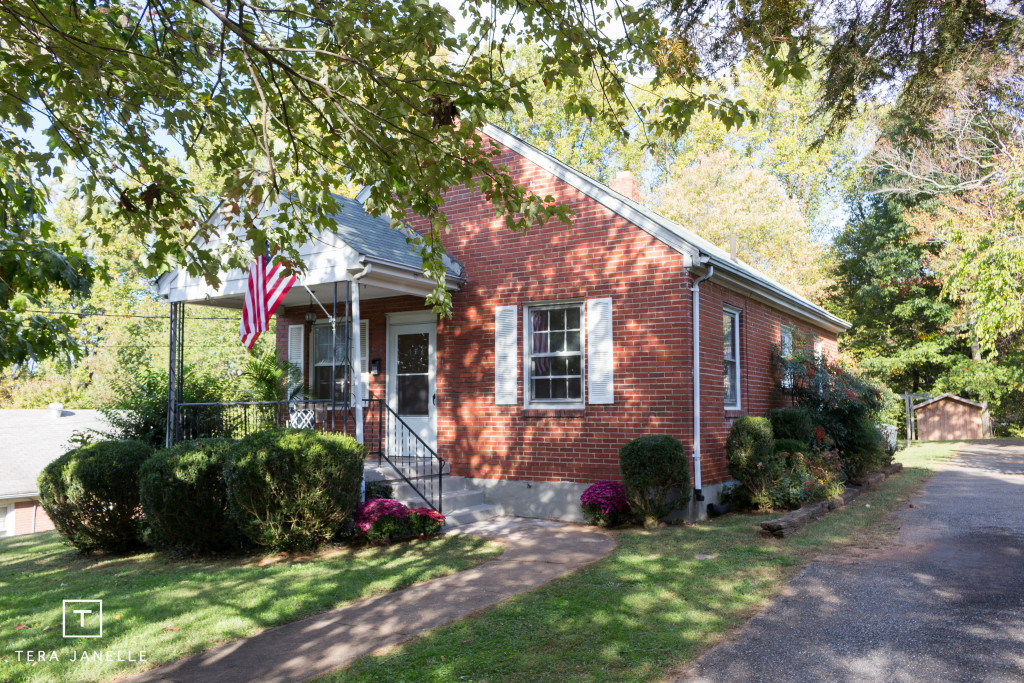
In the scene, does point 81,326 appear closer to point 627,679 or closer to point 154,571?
point 154,571

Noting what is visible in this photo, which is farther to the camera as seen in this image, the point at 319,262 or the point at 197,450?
the point at 319,262

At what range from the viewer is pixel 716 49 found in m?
5.81

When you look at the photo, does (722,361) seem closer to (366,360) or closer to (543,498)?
(543,498)

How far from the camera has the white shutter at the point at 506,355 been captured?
37.2 ft

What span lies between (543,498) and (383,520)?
296 centimetres

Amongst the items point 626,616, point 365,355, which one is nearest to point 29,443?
point 365,355

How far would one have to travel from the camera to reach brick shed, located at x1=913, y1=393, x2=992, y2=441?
2764 centimetres

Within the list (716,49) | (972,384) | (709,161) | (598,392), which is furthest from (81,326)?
(972,384)

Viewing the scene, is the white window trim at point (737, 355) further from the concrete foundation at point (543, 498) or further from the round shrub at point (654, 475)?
the round shrub at point (654, 475)

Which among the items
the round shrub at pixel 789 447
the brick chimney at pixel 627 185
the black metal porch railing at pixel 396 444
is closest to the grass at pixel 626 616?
the round shrub at pixel 789 447

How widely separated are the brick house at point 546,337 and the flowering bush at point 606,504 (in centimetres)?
52

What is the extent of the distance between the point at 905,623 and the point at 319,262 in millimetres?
7928

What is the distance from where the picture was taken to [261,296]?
32.1ft

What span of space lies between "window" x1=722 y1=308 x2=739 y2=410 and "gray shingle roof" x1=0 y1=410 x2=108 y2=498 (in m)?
21.1
